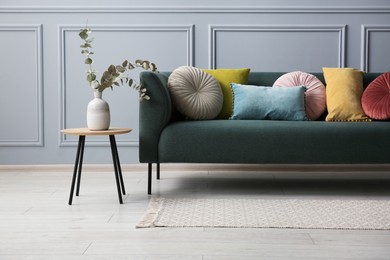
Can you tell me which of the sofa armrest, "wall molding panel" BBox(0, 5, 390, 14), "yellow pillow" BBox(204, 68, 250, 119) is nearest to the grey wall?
"wall molding panel" BBox(0, 5, 390, 14)

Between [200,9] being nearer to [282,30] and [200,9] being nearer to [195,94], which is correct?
[282,30]

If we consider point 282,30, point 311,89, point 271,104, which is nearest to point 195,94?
point 271,104

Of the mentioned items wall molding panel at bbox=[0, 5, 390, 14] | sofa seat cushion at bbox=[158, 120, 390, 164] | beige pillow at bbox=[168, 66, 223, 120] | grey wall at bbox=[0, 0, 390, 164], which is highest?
wall molding panel at bbox=[0, 5, 390, 14]

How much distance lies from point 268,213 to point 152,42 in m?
2.03

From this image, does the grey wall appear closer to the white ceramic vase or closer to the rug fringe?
the white ceramic vase

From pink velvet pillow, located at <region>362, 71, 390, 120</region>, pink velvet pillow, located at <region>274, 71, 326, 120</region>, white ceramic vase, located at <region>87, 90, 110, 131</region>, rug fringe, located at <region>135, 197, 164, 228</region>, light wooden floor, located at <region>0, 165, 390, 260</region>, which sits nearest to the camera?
light wooden floor, located at <region>0, 165, 390, 260</region>

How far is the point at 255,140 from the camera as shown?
2822mm

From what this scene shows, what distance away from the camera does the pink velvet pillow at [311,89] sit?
10.7 ft

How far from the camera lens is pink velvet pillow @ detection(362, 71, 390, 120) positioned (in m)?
3.06

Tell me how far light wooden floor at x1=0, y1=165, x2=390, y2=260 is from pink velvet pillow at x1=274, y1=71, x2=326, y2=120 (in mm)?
492

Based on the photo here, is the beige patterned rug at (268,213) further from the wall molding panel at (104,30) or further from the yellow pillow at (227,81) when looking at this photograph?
the wall molding panel at (104,30)

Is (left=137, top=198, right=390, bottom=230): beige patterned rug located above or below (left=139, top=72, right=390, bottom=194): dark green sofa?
below

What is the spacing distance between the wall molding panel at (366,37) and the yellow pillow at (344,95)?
661mm

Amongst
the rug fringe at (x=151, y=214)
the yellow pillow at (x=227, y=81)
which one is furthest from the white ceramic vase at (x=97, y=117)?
the yellow pillow at (x=227, y=81)
